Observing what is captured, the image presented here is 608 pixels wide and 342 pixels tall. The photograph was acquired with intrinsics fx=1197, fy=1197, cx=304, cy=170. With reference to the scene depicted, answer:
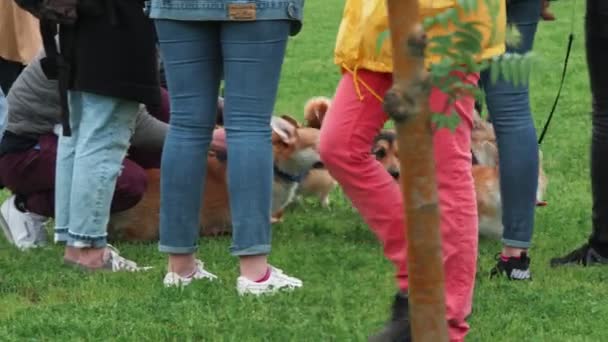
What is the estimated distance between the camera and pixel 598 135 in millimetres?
4797

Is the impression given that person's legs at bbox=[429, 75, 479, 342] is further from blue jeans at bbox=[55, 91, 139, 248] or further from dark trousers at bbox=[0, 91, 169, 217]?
dark trousers at bbox=[0, 91, 169, 217]

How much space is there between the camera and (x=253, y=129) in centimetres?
407

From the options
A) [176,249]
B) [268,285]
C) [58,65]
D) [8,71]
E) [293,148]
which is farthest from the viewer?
[8,71]

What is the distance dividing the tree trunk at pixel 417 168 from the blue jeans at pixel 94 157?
8.59 ft

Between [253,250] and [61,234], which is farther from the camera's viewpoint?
[61,234]

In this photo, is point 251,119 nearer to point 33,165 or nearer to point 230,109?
point 230,109

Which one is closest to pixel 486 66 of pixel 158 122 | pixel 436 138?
pixel 436 138

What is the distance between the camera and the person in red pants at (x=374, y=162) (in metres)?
3.15

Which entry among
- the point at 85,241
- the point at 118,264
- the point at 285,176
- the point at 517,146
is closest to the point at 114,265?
the point at 118,264

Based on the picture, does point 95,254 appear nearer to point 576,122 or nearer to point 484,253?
point 484,253

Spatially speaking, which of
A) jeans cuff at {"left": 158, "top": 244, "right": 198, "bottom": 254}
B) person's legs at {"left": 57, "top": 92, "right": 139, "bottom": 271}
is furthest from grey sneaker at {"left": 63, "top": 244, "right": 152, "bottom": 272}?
jeans cuff at {"left": 158, "top": 244, "right": 198, "bottom": 254}

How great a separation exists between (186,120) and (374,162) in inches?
37.5

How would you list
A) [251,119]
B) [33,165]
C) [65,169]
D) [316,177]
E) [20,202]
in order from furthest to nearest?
[316,177] → [20,202] → [33,165] → [65,169] → [251,119]

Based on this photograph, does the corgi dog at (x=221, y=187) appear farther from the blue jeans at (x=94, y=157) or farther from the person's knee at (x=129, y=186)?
the blue jeans at (x=94, y=157)
